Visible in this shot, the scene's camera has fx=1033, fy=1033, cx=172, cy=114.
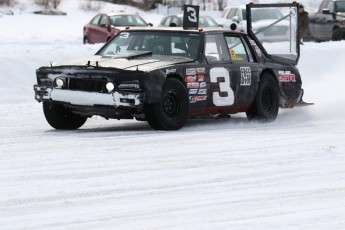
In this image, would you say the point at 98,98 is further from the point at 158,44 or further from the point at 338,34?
the point at 338,34

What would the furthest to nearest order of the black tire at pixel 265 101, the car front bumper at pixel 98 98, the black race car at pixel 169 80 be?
the black tire at pixel 265 101 < the black race car at pixel 169 80 < the car front bumper at pixel 98 98

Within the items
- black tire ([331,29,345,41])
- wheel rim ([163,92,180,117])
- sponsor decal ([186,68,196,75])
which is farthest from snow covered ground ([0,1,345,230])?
black tire ([331,29,345,41])

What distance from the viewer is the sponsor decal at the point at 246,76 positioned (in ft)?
Result: 45.7

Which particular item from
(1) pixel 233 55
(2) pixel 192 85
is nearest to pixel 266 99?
(1) pixel 233 55

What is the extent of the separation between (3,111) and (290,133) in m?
5.01

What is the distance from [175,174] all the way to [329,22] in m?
24.5

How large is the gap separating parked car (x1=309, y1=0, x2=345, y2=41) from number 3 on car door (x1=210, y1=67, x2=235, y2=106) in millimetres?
18524

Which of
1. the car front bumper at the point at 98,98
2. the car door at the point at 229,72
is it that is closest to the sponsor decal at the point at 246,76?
the car door at the point at 229,72

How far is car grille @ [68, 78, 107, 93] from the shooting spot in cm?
1223

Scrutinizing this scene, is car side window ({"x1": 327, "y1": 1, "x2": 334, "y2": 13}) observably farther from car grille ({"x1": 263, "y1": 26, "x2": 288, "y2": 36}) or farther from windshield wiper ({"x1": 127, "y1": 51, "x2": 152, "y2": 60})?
windshield wiper ({"x1": 127, "y1": 51, "x2": 152, "y2": 60})

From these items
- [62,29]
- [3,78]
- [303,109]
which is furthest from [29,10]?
[303,109]

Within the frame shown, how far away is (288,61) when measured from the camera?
15328mm

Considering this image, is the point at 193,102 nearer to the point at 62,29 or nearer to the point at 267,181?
the point at 267,181

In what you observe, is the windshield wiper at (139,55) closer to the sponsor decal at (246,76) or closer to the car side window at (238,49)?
the car side window at (238,49)
